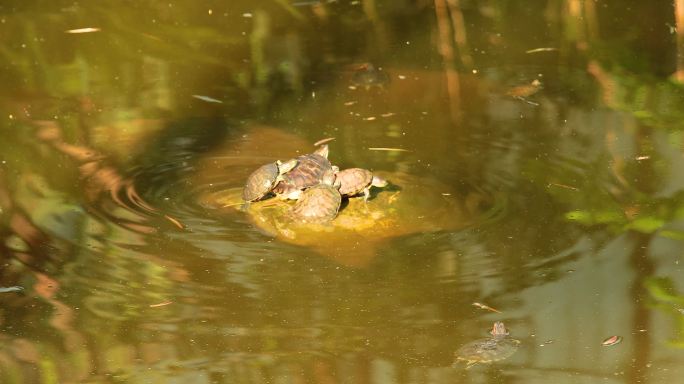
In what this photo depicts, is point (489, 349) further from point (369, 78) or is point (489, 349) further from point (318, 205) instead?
point (369, 78)

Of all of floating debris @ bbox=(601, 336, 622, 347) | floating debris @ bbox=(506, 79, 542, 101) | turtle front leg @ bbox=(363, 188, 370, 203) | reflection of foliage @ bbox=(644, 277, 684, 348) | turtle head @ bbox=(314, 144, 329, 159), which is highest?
turtle head @ bbox=(314, 144, 329, 159)

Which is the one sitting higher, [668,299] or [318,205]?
[318,205]

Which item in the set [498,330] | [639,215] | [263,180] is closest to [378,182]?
[263,180]

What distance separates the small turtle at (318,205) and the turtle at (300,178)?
0.20ft

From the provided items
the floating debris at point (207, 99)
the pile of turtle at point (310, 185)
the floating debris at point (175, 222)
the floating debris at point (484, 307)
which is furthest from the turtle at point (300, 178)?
the floating debris at point (207, 99)

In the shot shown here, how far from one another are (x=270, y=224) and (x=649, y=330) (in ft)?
6.64

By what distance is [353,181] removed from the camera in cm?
593

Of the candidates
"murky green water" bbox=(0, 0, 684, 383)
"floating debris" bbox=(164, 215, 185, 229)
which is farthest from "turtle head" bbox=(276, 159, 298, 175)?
"floating debris" bbox=(164, 215, 185, 229)

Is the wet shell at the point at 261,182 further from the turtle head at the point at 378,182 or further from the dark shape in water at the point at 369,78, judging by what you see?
the dark shape in water at the point at 369,78

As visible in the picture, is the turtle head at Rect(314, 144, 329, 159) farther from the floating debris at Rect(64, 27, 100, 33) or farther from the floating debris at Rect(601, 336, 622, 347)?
the floating debris at Rect(64, 27, 100, 33)

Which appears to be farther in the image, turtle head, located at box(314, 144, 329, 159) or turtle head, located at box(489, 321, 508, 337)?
turtle head, located at box(314, 144, 329, 159)

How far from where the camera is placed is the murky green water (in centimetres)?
476

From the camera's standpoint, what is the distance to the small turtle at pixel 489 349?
4.57 metres

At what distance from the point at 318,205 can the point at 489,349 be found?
1.52 metres
